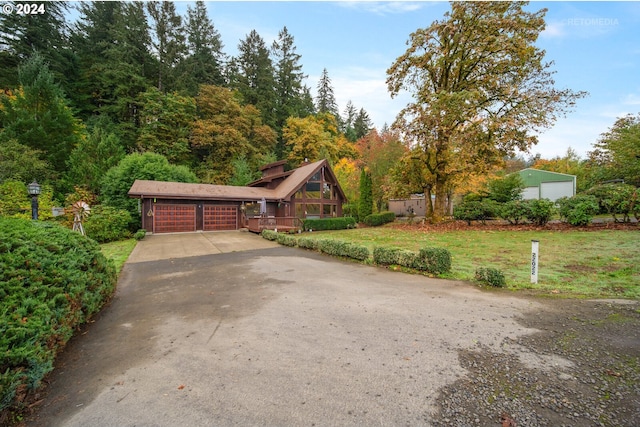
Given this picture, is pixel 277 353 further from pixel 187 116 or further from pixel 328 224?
pixel 187 116

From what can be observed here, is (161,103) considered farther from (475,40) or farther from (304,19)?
(475,40)

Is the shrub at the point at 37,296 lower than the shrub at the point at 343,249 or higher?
higher

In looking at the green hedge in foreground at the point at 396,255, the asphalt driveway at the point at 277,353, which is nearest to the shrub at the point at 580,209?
the green hedge in foreground at the point at 396,255

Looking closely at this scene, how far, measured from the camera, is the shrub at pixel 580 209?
12208mm

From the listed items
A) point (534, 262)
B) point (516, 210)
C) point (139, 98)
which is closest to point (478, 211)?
point (516, 210)

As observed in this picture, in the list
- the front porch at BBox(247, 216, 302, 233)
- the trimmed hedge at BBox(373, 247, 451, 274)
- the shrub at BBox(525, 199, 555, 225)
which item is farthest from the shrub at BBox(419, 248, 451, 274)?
the front porch at BBox(247, 216, 302, 233)

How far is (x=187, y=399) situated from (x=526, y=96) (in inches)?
769

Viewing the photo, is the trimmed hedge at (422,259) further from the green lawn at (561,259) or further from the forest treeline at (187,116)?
the forest treeline at (187,116)

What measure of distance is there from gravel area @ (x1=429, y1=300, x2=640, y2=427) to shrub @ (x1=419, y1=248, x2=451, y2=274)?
2.88 metres

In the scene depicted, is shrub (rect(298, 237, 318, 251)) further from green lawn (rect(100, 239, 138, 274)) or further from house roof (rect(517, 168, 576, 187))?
house roof (rect(517, 168, 576, 187))

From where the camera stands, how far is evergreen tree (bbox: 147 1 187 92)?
2881 centimetres

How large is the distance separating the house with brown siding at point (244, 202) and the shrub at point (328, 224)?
2.86 ft

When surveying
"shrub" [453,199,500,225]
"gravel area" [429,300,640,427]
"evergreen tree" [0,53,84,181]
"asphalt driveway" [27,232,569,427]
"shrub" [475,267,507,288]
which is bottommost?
"asphalt driveway" [27,232,569,427]

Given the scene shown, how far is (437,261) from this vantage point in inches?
259
